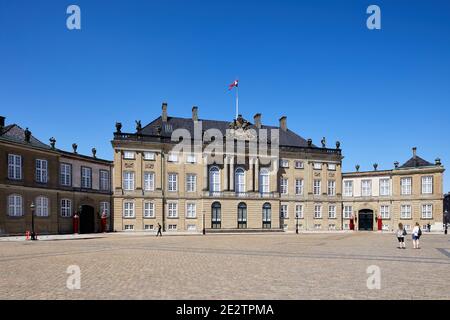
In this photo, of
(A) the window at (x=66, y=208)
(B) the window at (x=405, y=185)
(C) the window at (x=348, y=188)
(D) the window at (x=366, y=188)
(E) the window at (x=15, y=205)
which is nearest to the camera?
(E) the window at (x=15, y=205)

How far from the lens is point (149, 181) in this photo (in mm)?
50688

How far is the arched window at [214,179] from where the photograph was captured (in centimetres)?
5338

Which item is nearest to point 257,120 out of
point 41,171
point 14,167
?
point 41,171

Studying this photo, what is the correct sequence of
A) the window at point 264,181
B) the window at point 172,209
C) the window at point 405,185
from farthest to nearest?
the window at point 405,185
the window at point 264,181
the window at point 172,209

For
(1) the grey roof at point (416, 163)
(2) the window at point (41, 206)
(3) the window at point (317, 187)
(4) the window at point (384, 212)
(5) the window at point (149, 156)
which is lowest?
(4) the window at point (384, 212)

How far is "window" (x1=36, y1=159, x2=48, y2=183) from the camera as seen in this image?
41000mm

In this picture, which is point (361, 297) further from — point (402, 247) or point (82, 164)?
point (82, 164)

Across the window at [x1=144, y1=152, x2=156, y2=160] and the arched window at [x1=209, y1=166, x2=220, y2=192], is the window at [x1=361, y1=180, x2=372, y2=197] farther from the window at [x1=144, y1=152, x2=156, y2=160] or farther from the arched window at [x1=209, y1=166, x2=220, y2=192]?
the window at [x1=144, y1=152, x2=156, y2=160]

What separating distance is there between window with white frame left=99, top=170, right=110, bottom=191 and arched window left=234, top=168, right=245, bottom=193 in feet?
54.1

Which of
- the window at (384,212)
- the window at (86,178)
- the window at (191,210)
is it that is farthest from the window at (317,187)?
the window at (86,178)

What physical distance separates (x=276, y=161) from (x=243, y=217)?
893cm

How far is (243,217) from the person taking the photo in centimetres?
5375

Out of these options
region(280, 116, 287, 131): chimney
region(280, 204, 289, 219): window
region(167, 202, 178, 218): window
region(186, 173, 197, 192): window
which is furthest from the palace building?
region(280, 116, 287, 131): chimney

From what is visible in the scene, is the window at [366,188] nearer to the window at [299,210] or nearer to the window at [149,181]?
the window at [299,210]
